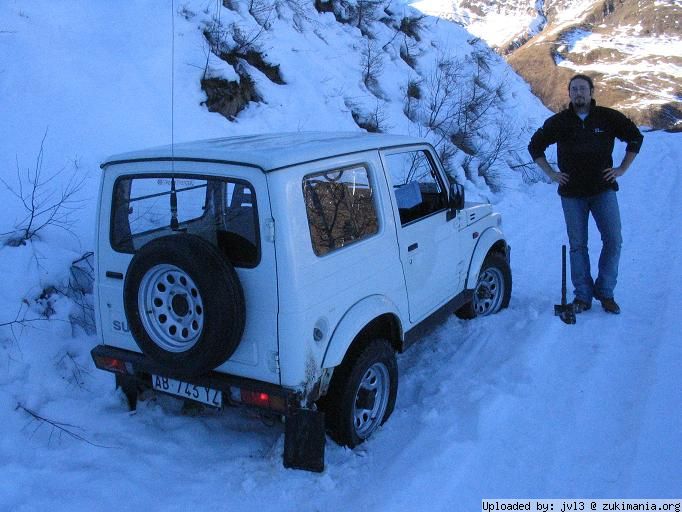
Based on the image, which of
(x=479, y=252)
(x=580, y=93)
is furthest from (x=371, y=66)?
(x=479, y=252)

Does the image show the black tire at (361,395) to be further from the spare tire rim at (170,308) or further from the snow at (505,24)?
the snow at (505,24)

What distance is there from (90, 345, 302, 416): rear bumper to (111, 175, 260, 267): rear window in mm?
616

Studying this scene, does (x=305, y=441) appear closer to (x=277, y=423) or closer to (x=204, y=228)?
(x=277, y=423)

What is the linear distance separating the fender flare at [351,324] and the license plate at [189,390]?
62 cm

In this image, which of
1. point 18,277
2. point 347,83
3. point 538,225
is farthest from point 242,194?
point 347,83

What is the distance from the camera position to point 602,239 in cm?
518

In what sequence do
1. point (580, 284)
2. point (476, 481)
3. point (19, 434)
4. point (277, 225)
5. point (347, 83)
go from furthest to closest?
1. point (347, 83)
2. point (580, 284)
3. point (19, 434)
4. point (476, 481)
5. point (277, 225)

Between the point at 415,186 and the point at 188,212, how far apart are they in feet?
5.28

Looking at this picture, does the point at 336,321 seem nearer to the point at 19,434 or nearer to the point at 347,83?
the point at 19,434

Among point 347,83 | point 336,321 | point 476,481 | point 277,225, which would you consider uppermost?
point 347,83

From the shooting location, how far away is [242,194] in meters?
3.19

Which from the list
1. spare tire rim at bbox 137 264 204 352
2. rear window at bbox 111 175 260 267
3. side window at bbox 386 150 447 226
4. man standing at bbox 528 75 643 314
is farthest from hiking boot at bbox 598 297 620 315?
spare tire rim at bbox 137 264 204 352

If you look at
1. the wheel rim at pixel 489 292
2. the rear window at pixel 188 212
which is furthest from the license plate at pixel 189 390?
the wheel rim at pixel 489 292

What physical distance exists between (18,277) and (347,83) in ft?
24.8
